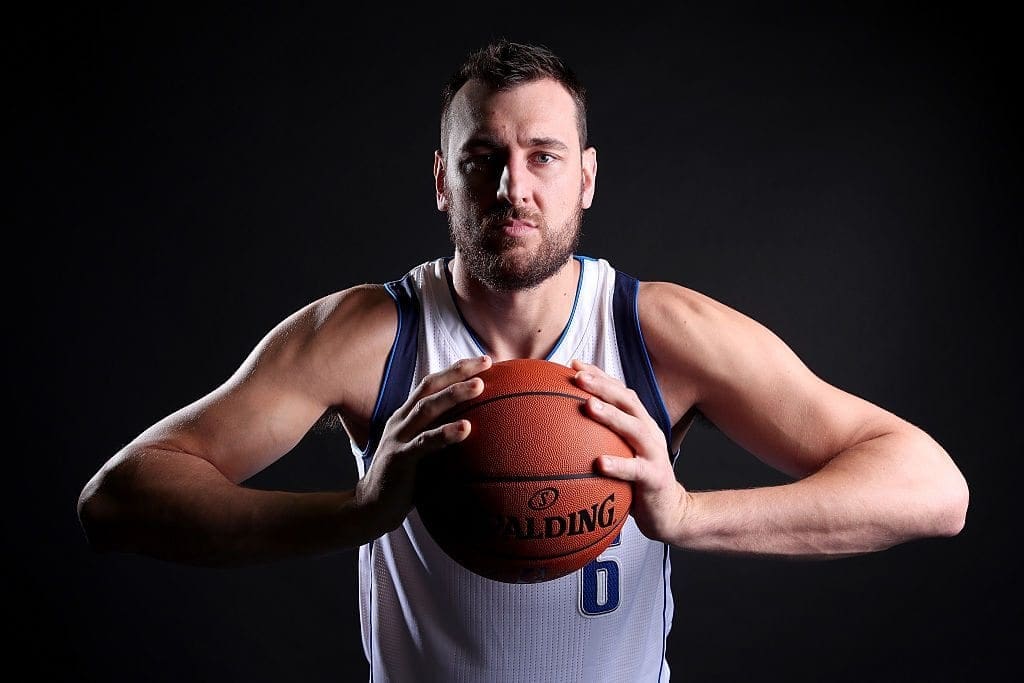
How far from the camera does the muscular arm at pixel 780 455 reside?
197 centimetres

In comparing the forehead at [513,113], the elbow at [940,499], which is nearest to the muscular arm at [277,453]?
the forehead at [513,113]

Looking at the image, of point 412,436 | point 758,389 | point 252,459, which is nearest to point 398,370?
point 252,459

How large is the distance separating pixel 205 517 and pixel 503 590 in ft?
2.34

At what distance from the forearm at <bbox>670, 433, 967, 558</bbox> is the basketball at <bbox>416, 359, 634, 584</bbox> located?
26 centimetres

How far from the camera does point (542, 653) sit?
234 centimetres

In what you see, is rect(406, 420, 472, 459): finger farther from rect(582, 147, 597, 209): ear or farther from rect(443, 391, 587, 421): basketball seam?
rect(582, 147, 597, 209): ear

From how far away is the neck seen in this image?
2381mm

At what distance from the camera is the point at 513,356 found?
7.93ft

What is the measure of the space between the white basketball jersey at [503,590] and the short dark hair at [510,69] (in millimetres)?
445

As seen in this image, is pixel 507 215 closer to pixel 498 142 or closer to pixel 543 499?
pixel 498 142

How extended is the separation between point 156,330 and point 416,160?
3.71ft

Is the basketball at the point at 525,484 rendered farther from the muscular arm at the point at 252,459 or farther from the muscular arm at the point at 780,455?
the muscular arm at the point at 252,459

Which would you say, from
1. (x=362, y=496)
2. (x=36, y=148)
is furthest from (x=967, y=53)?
(x=36, y=148)

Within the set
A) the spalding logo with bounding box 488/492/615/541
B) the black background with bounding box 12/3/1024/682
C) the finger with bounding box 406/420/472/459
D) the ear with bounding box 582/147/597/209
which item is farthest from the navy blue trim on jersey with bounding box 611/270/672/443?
the black background with bounding box 12/3/1024/682
